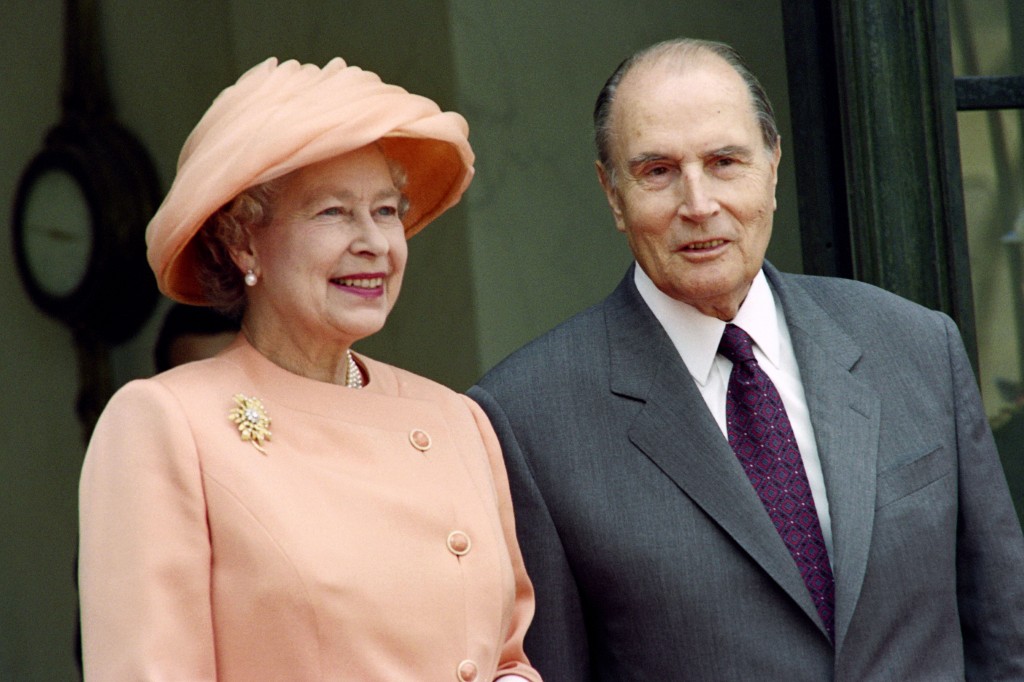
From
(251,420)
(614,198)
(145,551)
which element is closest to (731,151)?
(614,198)

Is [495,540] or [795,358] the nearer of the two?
[495,540]

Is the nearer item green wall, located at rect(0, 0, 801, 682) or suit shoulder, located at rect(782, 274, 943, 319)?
suit shoulder, located at rect(782, 274, 943, 319)

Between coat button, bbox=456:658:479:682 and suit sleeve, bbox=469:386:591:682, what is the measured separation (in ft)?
1.06

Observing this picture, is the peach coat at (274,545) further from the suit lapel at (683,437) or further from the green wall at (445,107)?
the green wall at (445,107)

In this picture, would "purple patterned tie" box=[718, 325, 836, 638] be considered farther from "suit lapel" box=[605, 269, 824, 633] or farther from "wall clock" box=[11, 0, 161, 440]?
"wall clock" box=[11, 0, 161, 440]

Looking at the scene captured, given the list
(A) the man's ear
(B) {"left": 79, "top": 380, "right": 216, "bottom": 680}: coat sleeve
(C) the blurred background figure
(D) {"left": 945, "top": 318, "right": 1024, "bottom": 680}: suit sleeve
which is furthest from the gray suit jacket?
(C) the blurred background figure

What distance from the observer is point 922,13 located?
3408mm

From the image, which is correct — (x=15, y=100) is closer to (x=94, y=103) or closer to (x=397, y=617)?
(x=94, y=103)

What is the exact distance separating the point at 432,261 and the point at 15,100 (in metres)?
1.50

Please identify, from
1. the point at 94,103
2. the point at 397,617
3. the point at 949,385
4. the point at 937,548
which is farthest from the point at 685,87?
the point at 94,103

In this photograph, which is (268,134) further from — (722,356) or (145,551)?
(722,356)

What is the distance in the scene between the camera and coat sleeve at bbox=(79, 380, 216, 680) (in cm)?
208

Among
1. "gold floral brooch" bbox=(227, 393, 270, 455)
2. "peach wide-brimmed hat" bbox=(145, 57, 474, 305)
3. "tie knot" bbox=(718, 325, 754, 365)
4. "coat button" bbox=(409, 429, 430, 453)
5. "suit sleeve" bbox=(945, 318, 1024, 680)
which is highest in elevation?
"peach wide-brimmed hat" bbox=(145, 57, 474, 305)

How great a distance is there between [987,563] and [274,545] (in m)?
1.30
